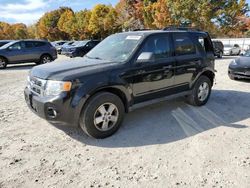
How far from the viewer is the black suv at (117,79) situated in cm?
394

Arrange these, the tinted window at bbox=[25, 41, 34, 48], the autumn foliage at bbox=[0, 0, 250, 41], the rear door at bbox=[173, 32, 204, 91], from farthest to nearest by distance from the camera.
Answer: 1. the autumn foliage at bbox=[0, 0, 250, 41]
2. the tinted window at bbox=[25, 41, 34, 48]
3. the rear door at bbox=[173, 32, 204, 91]

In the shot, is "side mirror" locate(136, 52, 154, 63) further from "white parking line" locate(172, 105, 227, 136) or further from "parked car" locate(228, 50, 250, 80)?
"parked car" locate(228, 50, 250, 80)

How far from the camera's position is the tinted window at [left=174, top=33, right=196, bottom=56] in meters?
5.34

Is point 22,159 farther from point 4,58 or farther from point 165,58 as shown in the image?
point 4,58

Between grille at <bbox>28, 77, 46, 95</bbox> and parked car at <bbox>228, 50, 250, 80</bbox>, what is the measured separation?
7061 millimetres

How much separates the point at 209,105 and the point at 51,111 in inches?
150

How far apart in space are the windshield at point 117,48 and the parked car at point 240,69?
531cm

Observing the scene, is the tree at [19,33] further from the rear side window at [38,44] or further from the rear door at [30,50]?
the rear door at [30,50]

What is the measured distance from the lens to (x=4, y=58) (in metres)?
14.5

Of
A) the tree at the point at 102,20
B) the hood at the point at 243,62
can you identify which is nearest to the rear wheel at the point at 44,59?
the hood at the point at 243,62

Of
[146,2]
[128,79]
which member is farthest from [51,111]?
[146,2]

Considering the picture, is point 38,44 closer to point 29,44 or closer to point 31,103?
point 29,44

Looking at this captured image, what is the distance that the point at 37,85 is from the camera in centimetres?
420

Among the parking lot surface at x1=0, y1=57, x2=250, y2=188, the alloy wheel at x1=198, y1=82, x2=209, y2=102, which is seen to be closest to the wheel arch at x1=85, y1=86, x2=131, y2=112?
the parking lot surface at x1=0, y1=57, x2=250, y2=188
